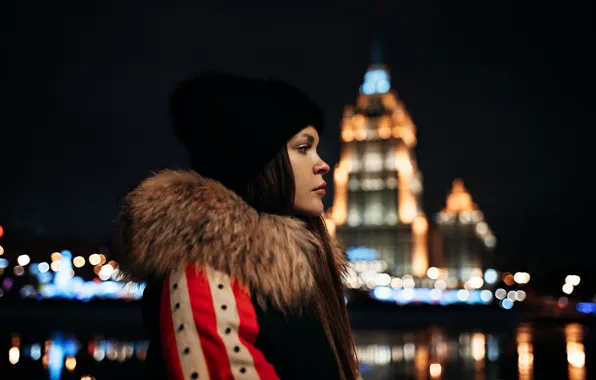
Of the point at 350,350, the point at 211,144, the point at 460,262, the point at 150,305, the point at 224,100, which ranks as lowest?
the point at 460,262

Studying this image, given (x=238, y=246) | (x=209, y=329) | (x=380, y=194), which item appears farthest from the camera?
(x=380, y=194)

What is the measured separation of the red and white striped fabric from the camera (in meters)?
1.53

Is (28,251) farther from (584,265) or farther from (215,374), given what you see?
(584,265)

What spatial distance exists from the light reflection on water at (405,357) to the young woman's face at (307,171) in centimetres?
724

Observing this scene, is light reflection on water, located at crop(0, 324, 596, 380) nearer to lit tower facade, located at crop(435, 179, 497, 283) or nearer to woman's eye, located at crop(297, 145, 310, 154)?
woman's eye, located at crop(297, 145, 310, 154)

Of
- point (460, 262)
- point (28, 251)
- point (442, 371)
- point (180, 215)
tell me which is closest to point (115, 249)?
point (180, 215)

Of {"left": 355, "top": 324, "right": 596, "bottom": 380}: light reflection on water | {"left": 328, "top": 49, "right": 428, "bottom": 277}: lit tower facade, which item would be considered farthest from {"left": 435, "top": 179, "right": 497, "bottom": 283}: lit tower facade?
{"left": 355, "top": 324, "right": 596, "bottom": 380}: light reflection on water

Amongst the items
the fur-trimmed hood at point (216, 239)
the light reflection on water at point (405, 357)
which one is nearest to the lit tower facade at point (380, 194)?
the light reflection on water at point (405, 357)

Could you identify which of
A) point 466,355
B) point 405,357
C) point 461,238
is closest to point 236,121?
point 405,357

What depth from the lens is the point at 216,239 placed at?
167 cm

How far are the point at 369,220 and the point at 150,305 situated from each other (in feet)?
312

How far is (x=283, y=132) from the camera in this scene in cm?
190

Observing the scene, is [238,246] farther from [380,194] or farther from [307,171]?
[380,194]

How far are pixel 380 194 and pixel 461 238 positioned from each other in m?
16.5
